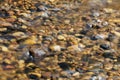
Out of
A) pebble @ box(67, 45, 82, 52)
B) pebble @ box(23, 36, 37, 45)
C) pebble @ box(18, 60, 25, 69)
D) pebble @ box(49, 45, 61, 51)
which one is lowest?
pebble @ box(67, 45, 82, 52)

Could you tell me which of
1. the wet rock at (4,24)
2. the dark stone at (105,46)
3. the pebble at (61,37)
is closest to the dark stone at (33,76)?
the pebble at (61,37)

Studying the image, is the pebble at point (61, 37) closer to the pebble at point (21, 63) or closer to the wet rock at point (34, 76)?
the pebble at point (21, 63)

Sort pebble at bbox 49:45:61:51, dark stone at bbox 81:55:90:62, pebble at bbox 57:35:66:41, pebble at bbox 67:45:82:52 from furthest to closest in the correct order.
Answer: pebble at bbox 57:35:66:41
pebble at bbox 67:45:82:52
pebble at bbox 49:45:61:51
dark stone at bbox 81:55:90:62

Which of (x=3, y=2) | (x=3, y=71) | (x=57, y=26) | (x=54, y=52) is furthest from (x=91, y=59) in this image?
(x=3, y=2)

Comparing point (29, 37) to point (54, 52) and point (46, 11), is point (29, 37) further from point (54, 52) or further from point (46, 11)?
point (46, 11)

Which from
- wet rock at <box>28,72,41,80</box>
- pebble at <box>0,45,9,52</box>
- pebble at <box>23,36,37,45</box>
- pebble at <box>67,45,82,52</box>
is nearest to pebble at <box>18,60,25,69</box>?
wet rock at <box>28,72,41,80</box>

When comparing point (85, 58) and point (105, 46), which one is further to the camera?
point (105, 46)

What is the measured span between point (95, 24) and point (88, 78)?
2.27 meters

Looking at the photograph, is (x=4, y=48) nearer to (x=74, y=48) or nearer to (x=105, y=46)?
(x=74, y=48)

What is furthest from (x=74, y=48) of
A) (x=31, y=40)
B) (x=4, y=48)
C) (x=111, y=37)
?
(x=4, y=48)

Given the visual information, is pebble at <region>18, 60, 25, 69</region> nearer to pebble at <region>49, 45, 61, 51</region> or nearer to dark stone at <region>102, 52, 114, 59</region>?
pebble at <region>49, 45, 61, 51</region>

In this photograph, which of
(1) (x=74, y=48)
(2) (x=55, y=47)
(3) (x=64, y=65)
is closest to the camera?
(3) (x=64, y=65)

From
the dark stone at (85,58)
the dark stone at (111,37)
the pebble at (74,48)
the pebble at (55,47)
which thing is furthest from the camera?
the dark stone at (111,37)

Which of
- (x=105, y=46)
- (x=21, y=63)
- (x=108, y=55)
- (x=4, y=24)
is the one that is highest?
(x=4, y=24)
